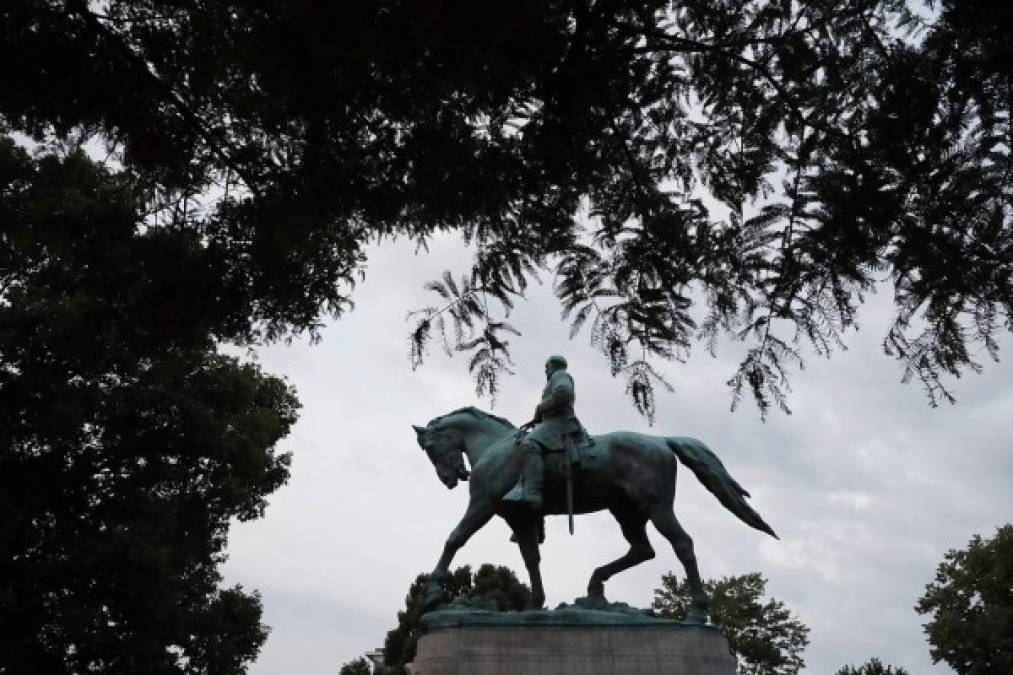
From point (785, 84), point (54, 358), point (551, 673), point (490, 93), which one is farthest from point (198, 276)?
point (54, 358)

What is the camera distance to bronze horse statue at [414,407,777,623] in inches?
385

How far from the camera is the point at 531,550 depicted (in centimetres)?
1013

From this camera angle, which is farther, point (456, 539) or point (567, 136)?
point (456, 539)

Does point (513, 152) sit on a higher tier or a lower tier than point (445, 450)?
lower

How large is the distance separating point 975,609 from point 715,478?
2277 cm

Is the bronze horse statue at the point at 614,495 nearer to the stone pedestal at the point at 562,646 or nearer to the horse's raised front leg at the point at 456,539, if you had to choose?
the horse's raised front leg at the point at 456,539

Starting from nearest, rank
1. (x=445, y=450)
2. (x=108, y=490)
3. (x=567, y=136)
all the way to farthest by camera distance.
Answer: (x=567, y=136) → (x=445, y=450) → (x=108, y=490)

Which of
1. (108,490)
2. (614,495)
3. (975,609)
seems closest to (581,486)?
(614,495)

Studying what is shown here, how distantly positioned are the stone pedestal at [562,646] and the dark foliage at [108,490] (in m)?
7.55

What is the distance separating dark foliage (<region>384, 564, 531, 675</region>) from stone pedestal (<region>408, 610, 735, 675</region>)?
17.8 metres

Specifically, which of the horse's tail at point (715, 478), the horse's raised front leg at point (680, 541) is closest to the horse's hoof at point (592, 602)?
the horse's raised front leg at point (680, 541)

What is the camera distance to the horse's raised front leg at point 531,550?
32.7ft

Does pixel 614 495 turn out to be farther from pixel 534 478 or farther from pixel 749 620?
pixel 749 620

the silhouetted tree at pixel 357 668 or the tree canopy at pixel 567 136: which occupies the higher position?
the silhouetted tree at pixel 357 668
